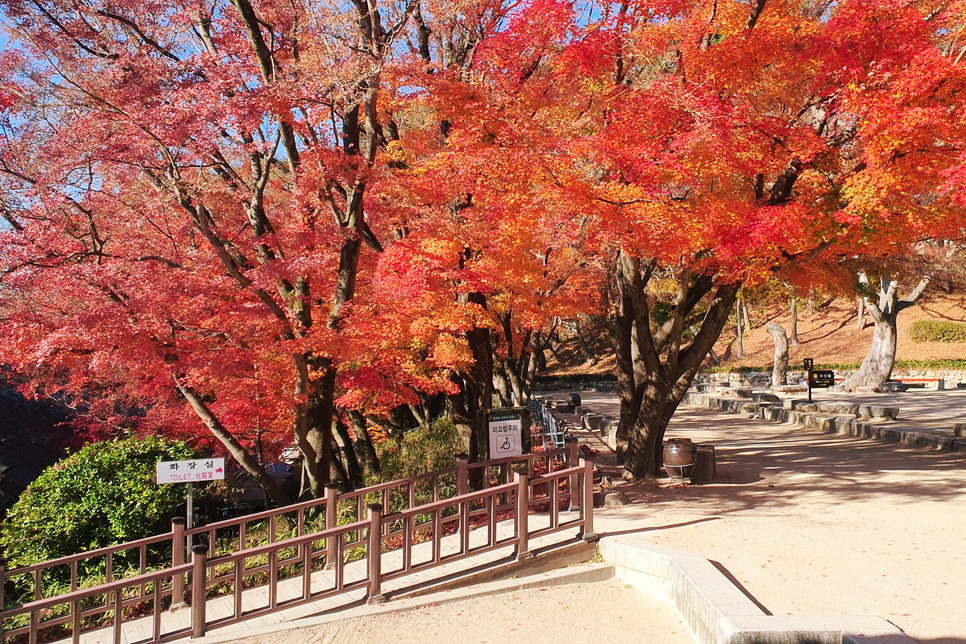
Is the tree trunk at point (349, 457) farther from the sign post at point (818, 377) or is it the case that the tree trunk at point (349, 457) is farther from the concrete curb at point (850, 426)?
the sign post at point (818, 377)

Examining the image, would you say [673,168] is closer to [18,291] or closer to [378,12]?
[378,12]

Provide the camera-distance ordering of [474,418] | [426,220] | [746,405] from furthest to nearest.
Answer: [746,405] → [474,418] → [426,220]

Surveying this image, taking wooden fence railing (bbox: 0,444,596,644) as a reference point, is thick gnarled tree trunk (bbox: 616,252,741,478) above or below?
above

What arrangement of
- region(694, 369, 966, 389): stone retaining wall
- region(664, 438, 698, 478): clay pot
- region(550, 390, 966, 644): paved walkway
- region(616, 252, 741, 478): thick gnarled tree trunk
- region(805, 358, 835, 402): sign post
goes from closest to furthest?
region(550, 390, 966, 644): paved walkway, region(664, 438, 698, 478): clay pot, region(616, 252, 741, 478): thick gnarled tree trunk, region(805, 358, 835, 402): sign post, region(694, 369, 966, 389): stone retaining wall

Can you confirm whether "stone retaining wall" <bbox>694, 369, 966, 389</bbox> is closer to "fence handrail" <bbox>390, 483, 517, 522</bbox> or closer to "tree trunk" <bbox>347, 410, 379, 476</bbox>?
"tree trunk" <bbox>347, 410, 379, 476</bbox>

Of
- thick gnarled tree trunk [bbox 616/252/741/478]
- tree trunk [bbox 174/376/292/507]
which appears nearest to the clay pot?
thick gnarled tree trunk [bbox 616/252/741/478]

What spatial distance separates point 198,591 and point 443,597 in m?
2.37

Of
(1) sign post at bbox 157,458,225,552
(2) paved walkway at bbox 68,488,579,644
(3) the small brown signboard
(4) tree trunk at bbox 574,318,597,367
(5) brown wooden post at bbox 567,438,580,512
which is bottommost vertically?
(2) paved walkway at bbox 68,488,579,644

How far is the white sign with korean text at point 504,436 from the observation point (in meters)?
9.97

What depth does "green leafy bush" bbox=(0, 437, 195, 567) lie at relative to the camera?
9.45m

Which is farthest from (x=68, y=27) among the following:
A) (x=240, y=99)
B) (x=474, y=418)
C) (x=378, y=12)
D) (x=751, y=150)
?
(x=751, y=150)

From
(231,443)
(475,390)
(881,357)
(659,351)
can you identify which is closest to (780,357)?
(881,357)

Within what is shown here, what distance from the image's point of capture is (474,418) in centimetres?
1323

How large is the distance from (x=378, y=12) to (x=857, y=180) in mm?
7497
